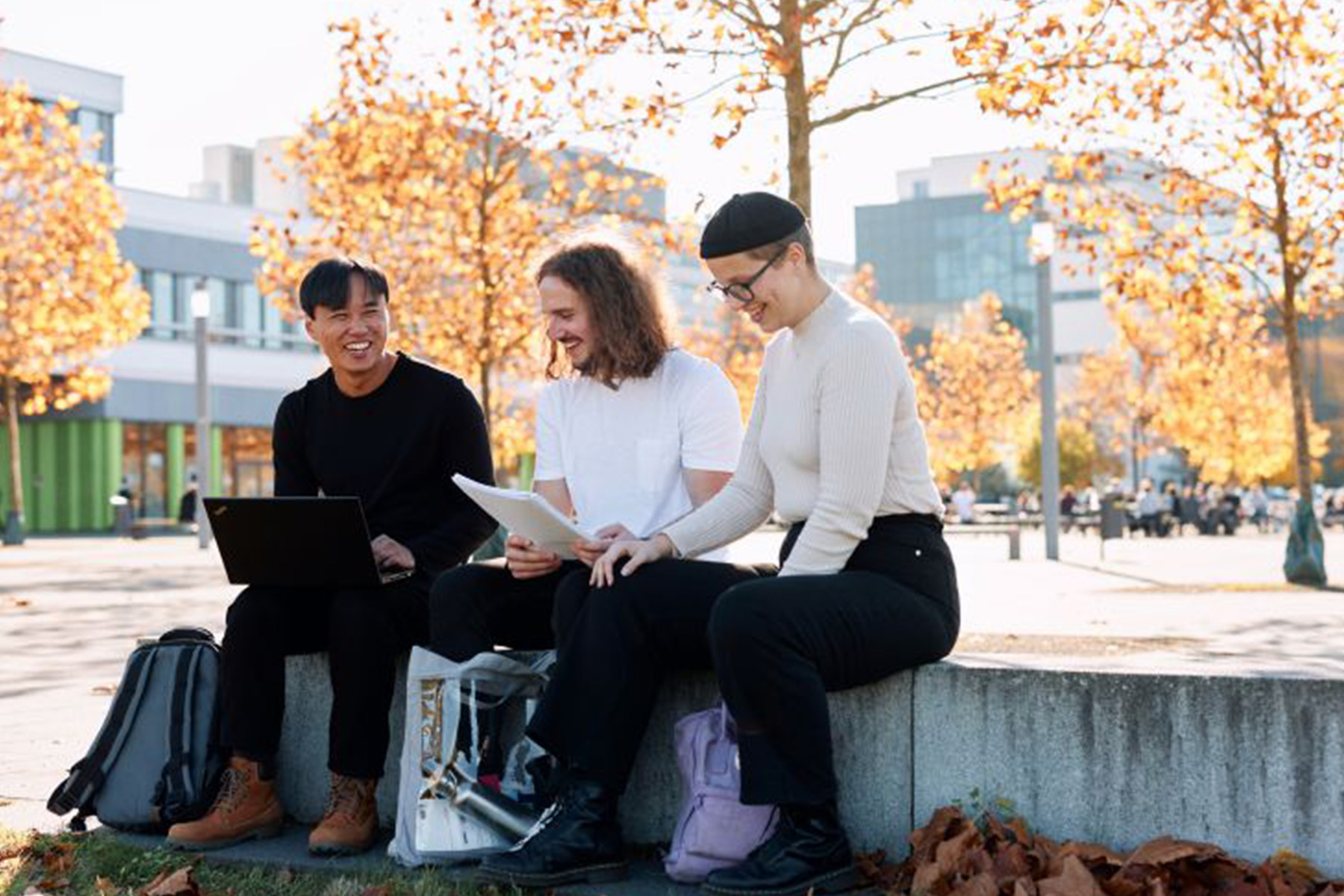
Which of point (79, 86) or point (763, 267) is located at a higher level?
point (79, 86)

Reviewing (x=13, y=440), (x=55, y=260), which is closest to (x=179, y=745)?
(x=55, y=260)

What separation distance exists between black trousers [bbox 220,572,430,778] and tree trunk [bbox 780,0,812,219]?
5.99m

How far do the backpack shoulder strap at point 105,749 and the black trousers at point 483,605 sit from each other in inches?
45.7

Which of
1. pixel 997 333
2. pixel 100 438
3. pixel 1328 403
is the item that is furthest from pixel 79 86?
pixel 1328 403

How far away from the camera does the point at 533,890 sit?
15.4 ft

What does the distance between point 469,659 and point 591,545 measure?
1.86 ft

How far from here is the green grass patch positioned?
15.8 ft

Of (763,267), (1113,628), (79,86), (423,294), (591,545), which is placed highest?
(79,86)

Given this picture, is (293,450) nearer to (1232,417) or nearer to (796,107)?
(796,107)

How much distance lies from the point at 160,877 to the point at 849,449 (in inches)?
90.0

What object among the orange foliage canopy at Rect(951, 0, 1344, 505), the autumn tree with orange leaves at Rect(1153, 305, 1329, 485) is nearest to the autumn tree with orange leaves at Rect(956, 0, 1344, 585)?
the orange foliage canopy at Rect(951, 0, 1344, 505)

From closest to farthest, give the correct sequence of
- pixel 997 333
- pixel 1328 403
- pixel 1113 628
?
pixel 1113 628, pixel 997 333, pixel 1328 403

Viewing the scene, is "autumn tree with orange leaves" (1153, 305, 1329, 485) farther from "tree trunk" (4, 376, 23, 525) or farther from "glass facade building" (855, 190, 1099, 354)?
"glass facade building" (855, 190, 1099, 354)

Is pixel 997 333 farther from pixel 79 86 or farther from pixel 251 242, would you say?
pixel 251 242
